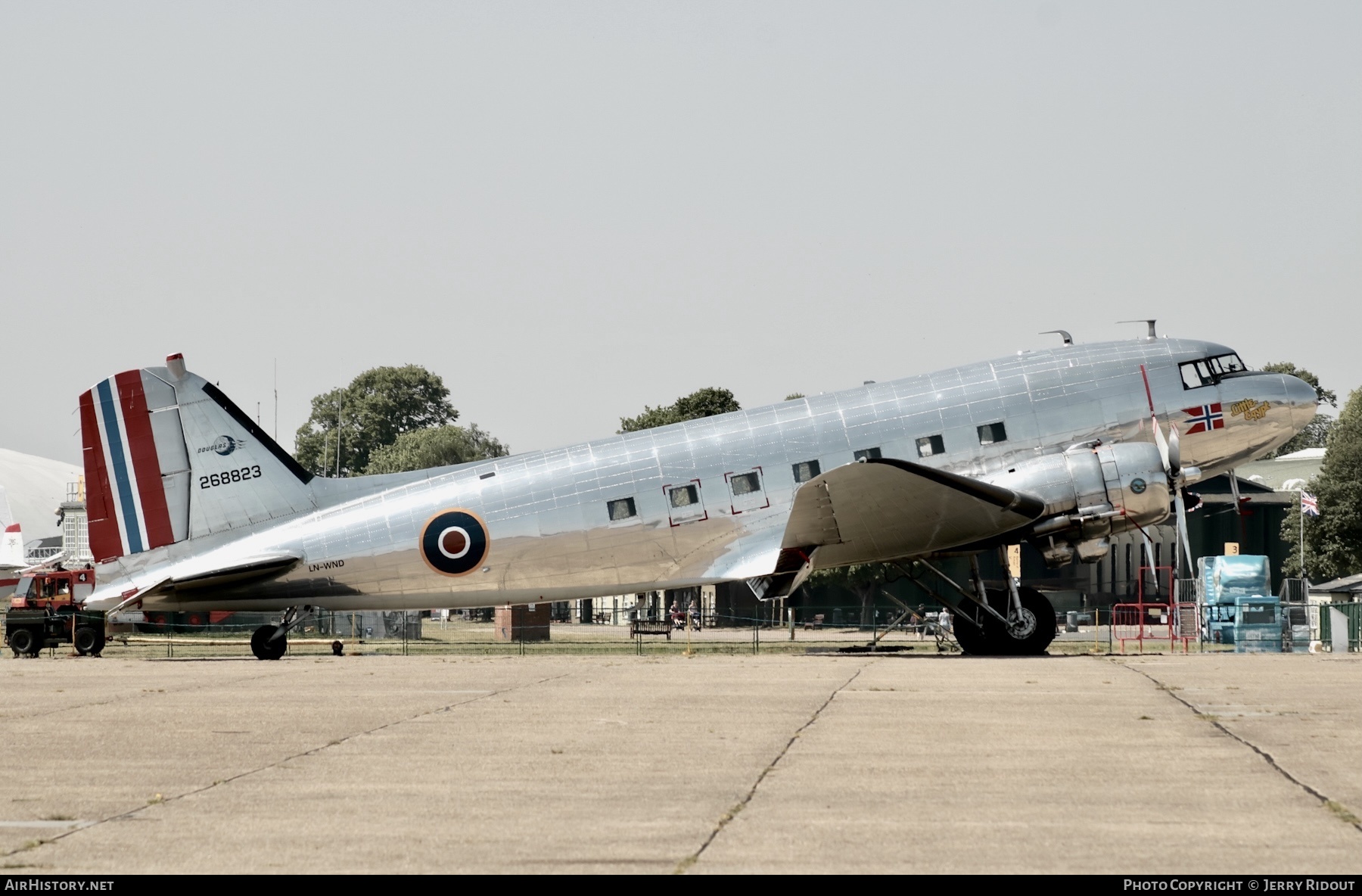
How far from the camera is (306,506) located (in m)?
27.6

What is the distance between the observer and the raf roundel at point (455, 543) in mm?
26562

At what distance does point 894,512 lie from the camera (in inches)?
989

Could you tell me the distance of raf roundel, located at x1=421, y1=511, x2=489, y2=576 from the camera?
87.1 feet

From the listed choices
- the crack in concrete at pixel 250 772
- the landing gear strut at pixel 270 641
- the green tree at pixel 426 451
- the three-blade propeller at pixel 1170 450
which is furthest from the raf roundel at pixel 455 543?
the green tree at pixel 426 451

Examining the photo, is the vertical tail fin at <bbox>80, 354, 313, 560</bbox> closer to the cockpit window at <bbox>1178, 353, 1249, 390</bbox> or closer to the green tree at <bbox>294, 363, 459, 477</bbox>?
the cockpit window at <bbox>1178, 353, 1249, 390</bbox>

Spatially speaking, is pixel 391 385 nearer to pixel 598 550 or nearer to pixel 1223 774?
pixel 598 550

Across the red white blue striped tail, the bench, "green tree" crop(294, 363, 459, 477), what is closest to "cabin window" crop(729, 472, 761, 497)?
the red white blue striped tail

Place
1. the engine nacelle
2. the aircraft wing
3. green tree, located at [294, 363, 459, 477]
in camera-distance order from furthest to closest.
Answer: green tree, located at [294, 363, 459, 477], the engine nacelle, the aircraft wing

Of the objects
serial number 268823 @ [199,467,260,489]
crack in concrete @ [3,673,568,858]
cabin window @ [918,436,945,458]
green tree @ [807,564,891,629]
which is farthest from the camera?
green tree @ [807,564,891,629]

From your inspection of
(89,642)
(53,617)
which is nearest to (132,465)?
(53,617)

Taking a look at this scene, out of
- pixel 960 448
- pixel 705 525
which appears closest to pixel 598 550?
pixel 705 525

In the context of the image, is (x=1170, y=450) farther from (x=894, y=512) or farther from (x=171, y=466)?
(x=171, y=466)

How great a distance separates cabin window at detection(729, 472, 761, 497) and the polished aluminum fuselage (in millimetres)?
130

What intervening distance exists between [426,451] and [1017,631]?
102 metres
